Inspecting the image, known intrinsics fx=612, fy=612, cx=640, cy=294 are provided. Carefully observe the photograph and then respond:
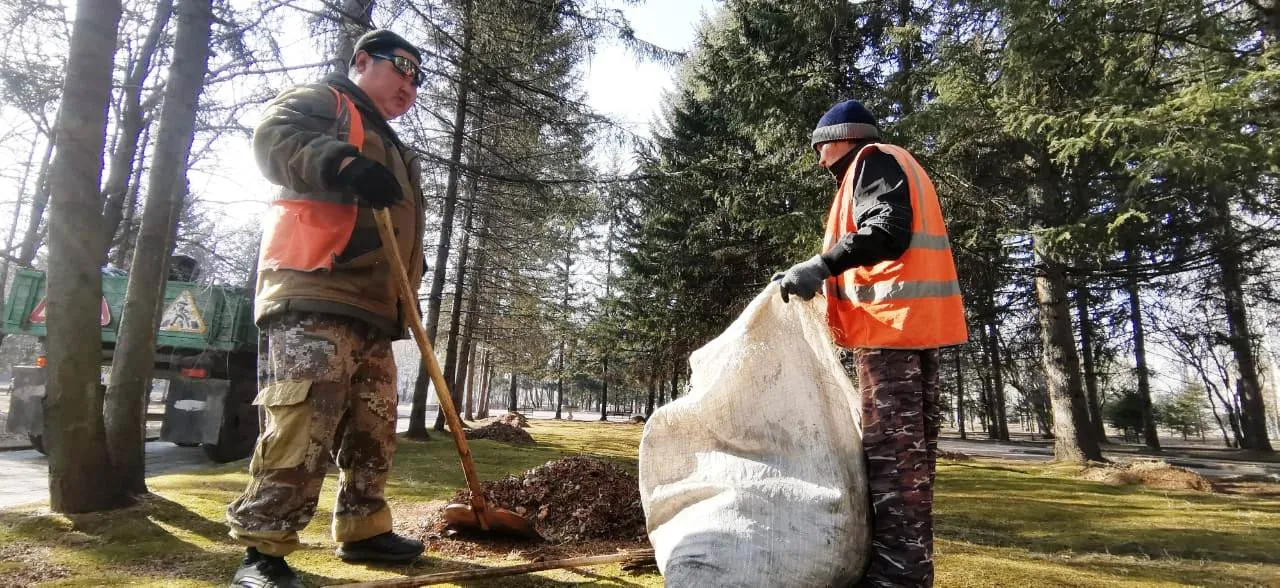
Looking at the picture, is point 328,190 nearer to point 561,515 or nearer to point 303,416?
point 303,416

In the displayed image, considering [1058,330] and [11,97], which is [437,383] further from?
[11,97]

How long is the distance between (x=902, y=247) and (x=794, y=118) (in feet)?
21.4

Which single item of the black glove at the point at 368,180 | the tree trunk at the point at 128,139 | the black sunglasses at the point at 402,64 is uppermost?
the tree trunk at the point at 128,139

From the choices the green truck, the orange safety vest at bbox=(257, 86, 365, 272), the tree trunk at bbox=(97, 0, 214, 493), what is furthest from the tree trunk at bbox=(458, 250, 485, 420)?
the orange safety vest at bbox=(257, 86, 365, 272)

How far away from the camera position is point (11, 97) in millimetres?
8883

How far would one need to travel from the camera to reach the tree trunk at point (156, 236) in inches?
149

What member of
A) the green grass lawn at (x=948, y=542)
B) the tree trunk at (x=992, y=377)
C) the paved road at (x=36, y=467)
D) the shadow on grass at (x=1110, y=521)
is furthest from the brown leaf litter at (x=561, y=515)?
the tree trunk at (x=992, y=377)

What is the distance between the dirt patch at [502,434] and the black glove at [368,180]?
940cm

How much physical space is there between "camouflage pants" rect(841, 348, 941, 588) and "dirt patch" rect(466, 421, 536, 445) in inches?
378

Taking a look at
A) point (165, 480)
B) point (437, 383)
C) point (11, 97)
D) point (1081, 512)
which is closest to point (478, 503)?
point (437, 383)

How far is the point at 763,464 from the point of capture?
204 centimetres

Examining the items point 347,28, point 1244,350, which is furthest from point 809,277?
point 1244,350

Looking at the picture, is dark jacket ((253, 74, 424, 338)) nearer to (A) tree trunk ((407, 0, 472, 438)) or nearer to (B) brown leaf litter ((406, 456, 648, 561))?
(B) brown leaf litter ((406, 456, 648, 561))

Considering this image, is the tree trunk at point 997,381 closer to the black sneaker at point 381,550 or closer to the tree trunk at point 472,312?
the tree trunk at point 472,312
